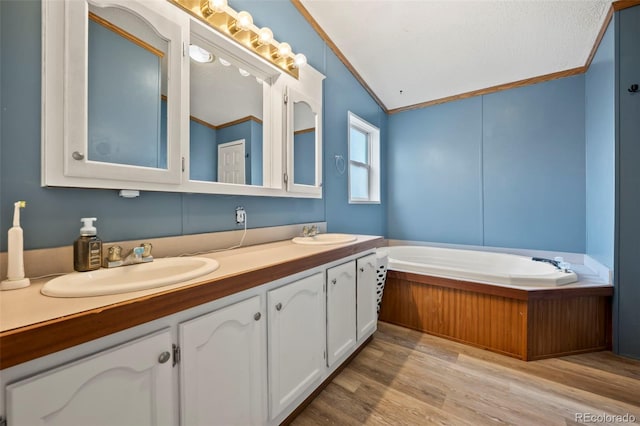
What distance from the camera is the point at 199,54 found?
1.37 meters

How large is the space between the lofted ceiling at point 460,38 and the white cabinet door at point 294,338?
2.26 metres

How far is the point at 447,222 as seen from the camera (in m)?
3.33

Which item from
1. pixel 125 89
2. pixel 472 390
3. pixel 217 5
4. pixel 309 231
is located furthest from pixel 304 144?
pixel 472 390

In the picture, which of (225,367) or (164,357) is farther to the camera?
(225,367)

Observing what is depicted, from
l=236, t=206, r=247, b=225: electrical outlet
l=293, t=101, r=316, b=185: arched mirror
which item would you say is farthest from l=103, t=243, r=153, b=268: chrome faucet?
l=293, t=101, r=316, b=185: arched mirror

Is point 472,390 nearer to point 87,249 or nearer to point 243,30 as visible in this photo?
point 87,249

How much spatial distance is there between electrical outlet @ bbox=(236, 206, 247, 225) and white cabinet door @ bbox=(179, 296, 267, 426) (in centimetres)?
66

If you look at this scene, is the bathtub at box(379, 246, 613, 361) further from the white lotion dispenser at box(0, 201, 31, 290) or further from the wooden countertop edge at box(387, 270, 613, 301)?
the white lotion dispenser at box(0, 201, 31, 290)

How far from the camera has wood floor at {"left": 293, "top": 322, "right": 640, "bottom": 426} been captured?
137 centimetres

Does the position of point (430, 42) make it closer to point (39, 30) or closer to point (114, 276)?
point (39, 30)

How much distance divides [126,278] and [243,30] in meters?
1.49

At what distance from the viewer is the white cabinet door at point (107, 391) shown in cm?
55

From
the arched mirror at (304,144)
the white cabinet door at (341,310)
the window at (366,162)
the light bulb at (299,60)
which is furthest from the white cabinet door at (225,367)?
the window at (366,162)

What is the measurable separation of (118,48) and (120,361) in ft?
3.92
